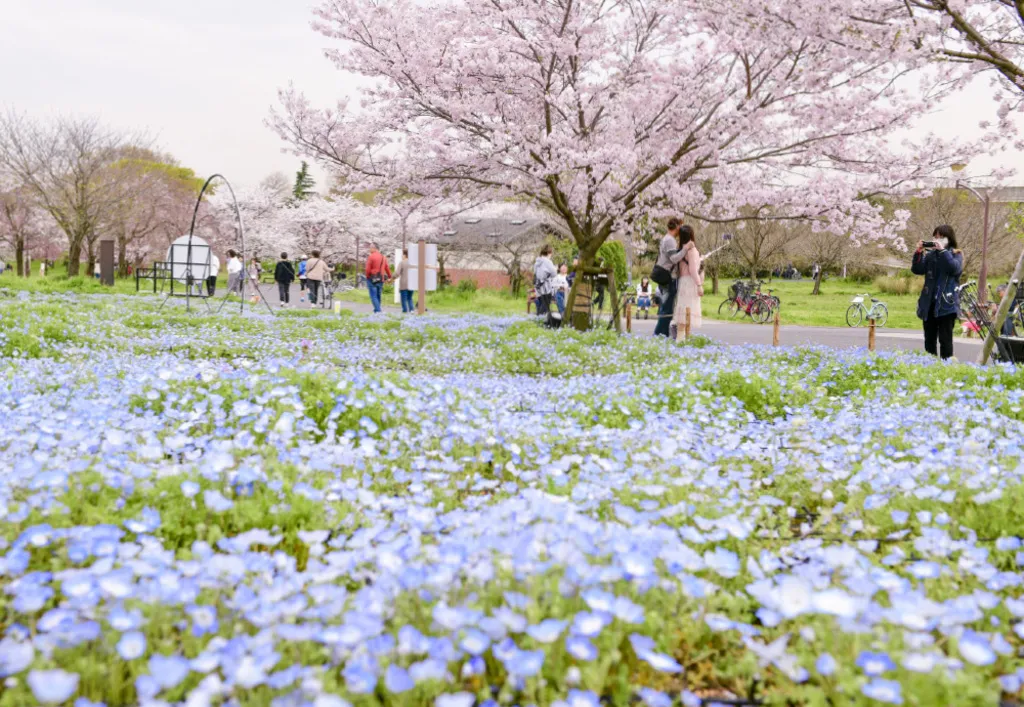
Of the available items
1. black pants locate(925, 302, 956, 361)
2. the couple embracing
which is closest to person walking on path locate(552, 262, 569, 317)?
the couple embracing

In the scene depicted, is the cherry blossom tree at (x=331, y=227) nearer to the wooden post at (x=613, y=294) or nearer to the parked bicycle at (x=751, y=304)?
the parked bicycle at (x=751, y=304)

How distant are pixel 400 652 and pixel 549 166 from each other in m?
12.9

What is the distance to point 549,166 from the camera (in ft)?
45.6

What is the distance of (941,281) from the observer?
10.7 meters

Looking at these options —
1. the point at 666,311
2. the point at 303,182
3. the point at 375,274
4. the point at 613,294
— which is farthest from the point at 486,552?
the point at 303,182

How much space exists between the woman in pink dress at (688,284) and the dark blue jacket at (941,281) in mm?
3324

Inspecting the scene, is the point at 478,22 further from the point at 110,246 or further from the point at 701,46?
the point at 110,246

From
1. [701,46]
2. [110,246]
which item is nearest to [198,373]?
[701,46]

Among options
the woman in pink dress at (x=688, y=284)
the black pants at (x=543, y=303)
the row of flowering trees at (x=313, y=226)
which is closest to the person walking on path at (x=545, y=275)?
the black pants at (x=543, y=303)

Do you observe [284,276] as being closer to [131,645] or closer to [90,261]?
[131,645]

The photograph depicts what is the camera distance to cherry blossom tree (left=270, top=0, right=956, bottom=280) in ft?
44.1

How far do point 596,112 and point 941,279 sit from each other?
7.39 meters

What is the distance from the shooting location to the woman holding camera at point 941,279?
418 inches

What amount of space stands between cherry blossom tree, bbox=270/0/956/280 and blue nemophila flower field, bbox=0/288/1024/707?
29.9 feet
